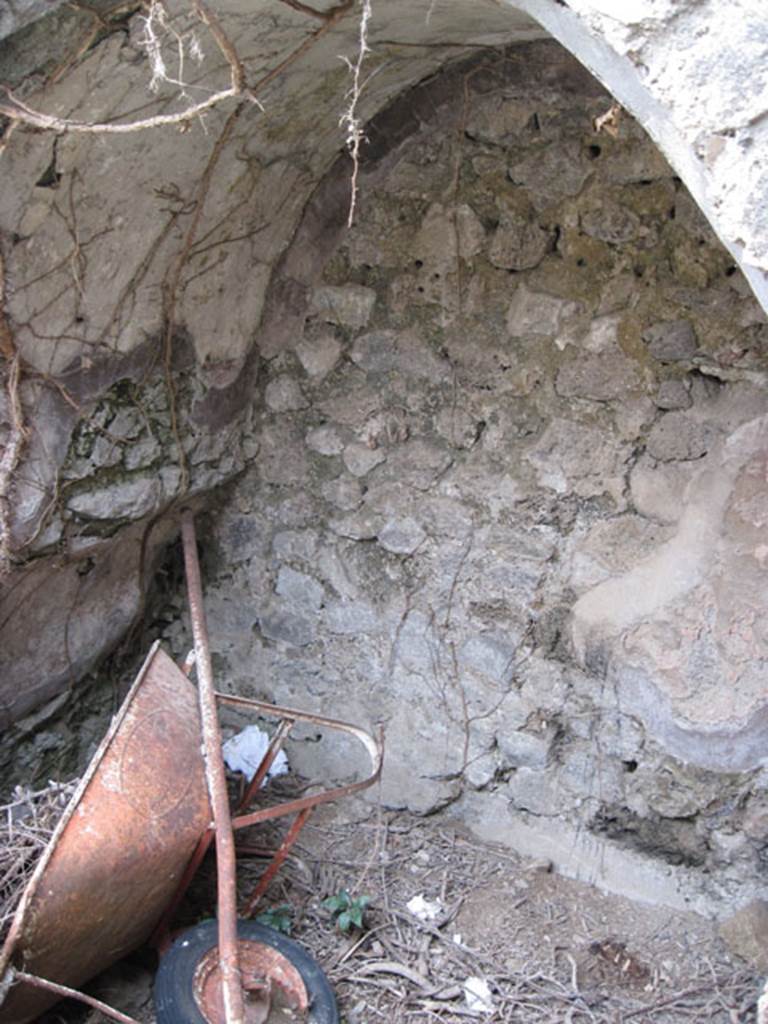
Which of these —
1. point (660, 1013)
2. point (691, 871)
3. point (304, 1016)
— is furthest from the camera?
point (691, 871)

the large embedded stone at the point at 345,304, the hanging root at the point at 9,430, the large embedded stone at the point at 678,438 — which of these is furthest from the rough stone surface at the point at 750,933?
the hanging root at the point at 9,430

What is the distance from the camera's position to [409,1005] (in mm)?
2498

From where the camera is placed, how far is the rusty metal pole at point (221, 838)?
6.57ft

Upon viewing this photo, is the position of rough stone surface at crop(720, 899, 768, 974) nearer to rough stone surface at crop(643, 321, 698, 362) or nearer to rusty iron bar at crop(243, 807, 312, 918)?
rusty iron bar at crop(243, 807, 312, 918)

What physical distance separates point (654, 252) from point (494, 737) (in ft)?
4.68

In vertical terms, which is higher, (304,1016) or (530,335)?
(530,335)

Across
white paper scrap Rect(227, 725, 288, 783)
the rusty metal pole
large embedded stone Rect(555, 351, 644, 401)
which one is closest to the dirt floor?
white paper scrap Rect(227, 725, 288, 783)

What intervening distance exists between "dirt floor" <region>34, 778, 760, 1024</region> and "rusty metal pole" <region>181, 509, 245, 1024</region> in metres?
0.43

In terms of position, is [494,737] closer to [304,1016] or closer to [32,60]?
[304,1016]

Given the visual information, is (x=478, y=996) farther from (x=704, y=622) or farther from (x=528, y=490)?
(x=528, y=490)

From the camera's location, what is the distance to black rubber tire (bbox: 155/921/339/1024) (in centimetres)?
224

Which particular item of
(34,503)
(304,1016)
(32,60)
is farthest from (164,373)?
(304,1016)

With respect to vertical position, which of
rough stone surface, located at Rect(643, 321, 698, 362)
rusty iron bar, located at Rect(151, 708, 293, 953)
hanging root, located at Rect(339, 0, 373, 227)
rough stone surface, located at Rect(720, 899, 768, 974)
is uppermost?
hanging root, located at Rect(339, 0, 373, 227)

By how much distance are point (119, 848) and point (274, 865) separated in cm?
50
